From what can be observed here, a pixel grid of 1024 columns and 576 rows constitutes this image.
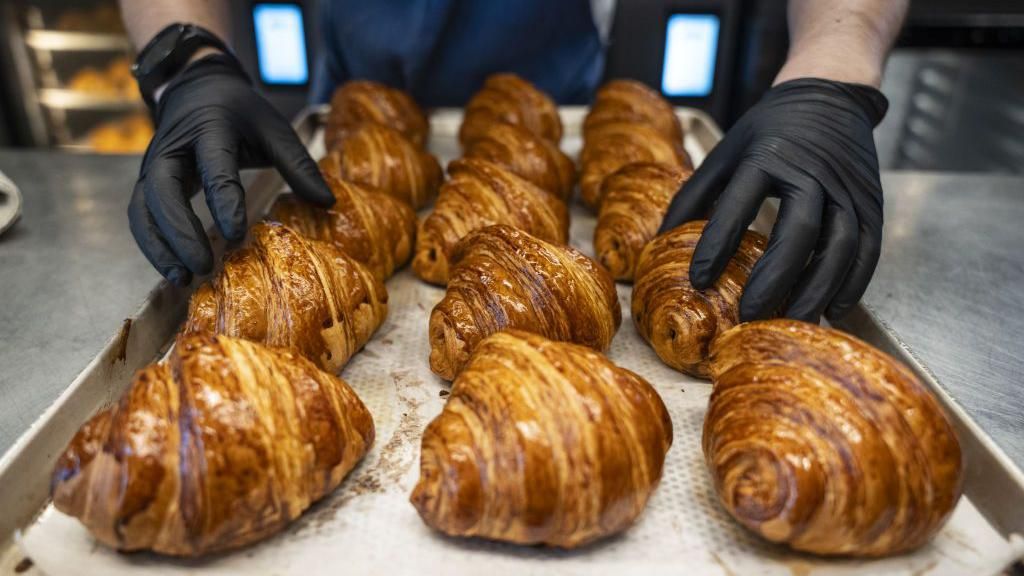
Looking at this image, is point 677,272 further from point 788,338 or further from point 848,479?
point 848,479

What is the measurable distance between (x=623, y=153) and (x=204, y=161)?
1.83 meters

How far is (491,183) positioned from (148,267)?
133 cm

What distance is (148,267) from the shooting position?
2.90 meters

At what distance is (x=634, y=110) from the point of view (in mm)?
3957

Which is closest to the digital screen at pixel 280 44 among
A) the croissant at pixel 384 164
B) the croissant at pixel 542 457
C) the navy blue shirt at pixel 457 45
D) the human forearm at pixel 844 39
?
the navy blue shirt at pixel 457 45

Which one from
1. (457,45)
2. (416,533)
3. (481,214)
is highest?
(457,45)

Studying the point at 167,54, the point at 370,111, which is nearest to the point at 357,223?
the point at 167,54

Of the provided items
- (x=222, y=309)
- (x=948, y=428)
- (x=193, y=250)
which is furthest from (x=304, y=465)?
(x=948, y=428)

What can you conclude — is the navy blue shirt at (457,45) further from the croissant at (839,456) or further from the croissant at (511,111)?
the croissant at (839,456)

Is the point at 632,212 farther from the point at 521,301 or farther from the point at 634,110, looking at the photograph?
the point at 634,110

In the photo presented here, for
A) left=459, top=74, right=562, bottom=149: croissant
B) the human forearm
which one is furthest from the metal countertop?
left=459, top=74, right=562, bottom=149: croissant

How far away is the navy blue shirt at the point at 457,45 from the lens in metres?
4.19

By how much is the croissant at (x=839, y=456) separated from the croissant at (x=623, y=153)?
5.77ft

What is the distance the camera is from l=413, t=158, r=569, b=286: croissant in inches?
118
